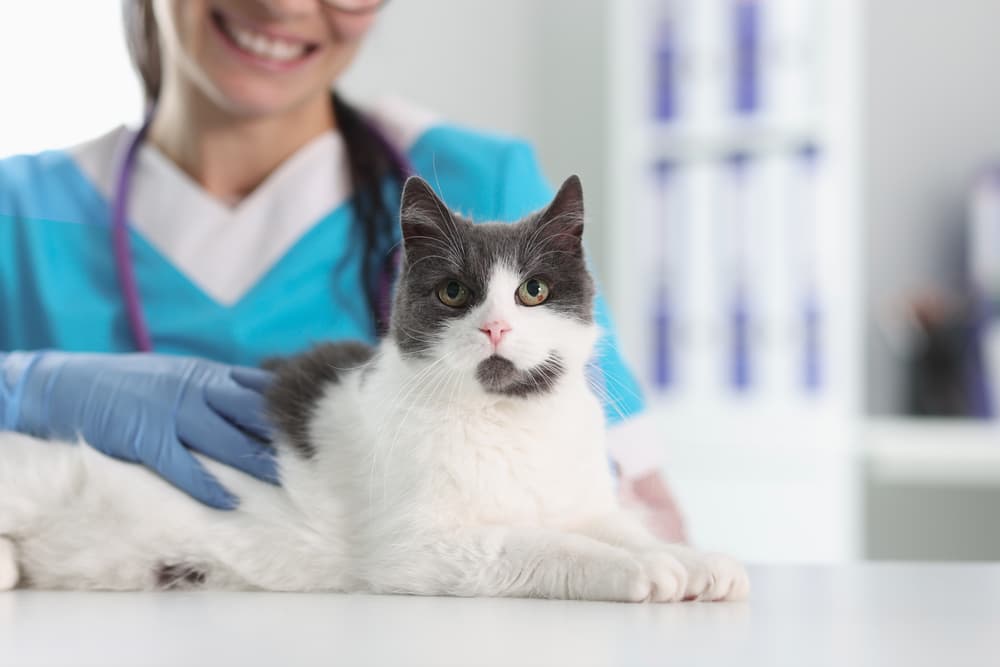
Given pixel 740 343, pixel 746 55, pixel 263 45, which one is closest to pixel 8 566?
pixel 263 45

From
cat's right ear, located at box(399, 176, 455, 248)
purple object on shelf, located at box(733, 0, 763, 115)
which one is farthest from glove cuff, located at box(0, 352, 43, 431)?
purple object on shelf, located at box(733, 0, 763, 115)

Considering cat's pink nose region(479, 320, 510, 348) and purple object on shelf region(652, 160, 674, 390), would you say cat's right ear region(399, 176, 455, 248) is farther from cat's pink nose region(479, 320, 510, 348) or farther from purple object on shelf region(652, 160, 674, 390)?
purple object on shelf region(652, 160, 674, 390)

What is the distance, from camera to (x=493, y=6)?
3666 millimetres

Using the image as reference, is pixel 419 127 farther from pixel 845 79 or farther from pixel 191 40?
pixel 845 79

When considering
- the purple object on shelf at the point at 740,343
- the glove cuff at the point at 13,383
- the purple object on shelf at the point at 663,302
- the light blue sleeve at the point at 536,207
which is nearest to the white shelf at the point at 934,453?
the purple object on shelf at the point at 740,343

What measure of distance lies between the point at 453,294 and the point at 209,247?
2.19 feet

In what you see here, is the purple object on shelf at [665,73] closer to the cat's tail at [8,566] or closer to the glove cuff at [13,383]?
the glove cuff at [13,383]

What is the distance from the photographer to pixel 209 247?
1.43 m

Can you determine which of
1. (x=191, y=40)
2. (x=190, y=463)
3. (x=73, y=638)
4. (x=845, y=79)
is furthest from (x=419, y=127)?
(x=845, y=79)

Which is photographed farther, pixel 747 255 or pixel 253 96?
pixel 747 255

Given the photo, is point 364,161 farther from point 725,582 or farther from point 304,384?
point 725,582

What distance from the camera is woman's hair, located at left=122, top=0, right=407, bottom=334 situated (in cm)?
143

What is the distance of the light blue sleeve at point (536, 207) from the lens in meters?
1.24

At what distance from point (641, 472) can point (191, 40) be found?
0.86m
